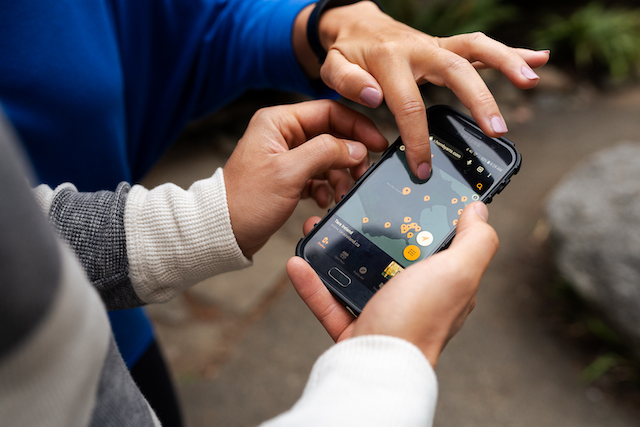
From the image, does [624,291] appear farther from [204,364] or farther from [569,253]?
[204,364]

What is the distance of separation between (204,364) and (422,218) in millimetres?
Result: 1330

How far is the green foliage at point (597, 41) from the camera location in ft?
11.1

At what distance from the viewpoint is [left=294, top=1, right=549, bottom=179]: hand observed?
0.74m

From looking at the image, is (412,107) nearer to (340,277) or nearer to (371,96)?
(371,96)

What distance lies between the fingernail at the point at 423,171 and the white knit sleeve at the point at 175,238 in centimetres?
37

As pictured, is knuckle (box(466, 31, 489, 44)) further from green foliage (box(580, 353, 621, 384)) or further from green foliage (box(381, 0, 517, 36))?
green foliage (box(381, 0, 517, 36))

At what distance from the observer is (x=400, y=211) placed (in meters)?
0.85

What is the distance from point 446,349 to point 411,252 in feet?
4.02

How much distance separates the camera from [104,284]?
676 mm

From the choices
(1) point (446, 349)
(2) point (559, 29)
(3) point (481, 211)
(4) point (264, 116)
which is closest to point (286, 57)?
(4) point (264, 116)

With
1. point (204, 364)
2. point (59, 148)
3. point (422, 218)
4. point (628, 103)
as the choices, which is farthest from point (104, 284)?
point (628, 103)

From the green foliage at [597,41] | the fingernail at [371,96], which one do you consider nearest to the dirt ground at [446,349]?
the fingernail at [371,96]

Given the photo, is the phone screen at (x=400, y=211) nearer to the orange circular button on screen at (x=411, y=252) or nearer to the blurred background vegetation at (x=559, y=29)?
the orange circular button on screen at (x=411, y=252)

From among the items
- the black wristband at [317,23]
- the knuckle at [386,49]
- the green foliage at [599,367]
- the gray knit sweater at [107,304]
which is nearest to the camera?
the gray knit sweater at [107,304]
